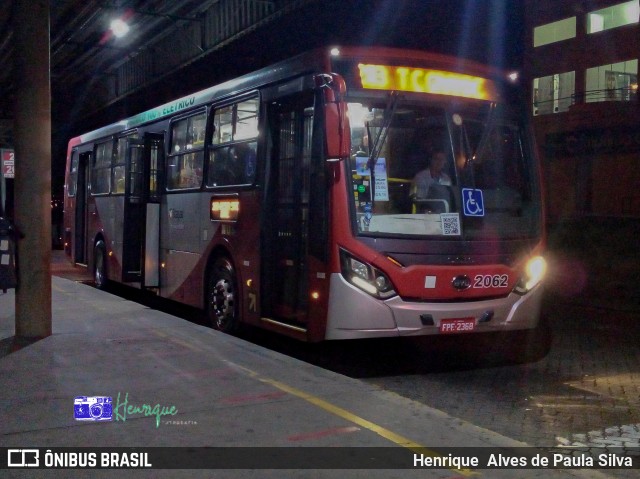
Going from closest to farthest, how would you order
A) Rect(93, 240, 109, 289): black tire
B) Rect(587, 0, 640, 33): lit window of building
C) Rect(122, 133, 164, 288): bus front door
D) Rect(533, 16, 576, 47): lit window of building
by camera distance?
Rect(122, 133, 164, 288): bus front door → Rect(93, 240, 109, 289): black tire → Rect(587, 0, 640, 33): lit window of building → Rect(533, 16, 576, 47): lit window of building

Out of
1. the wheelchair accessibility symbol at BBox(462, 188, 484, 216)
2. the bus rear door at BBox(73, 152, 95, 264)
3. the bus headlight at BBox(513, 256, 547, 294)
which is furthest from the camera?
the bus rear door at BBox(73, 152, 95, 264)

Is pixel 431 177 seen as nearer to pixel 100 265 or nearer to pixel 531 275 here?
pixel 531 275

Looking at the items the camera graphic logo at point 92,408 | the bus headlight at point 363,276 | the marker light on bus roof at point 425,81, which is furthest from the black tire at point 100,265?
the camera graphic logo at point 92,408

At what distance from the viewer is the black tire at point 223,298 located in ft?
31.9

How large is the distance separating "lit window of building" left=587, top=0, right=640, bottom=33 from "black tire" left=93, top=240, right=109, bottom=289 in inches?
1353

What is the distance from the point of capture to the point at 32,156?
848 centimetres

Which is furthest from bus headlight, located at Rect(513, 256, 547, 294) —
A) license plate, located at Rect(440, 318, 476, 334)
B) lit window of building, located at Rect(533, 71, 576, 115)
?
lit window of building, located at Rect(533, 71, 576, 115)

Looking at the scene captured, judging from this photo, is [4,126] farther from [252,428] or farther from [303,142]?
[252,428]

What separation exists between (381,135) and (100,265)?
9475mm

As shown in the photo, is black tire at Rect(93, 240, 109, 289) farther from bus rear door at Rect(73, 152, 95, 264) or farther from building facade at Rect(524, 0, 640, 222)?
building facade at Rect(524, 0, 640, 222)

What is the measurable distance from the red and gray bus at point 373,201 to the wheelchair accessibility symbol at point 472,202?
0.01 metres

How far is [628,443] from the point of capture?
5.83 meters

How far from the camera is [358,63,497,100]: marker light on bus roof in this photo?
7875 millimetres

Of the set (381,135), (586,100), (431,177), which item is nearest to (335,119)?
(381,135)
